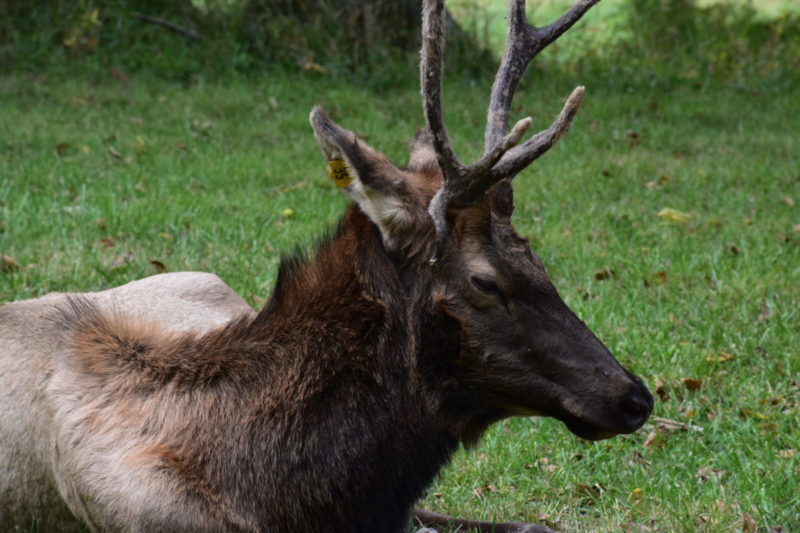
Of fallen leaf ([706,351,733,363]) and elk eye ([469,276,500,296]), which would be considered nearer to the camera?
elk eye ([469,276,500,296])

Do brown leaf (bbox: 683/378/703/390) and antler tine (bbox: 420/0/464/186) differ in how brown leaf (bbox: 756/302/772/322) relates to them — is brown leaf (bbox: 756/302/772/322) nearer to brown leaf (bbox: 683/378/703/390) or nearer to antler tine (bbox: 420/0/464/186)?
brown leaf (bbox: 683/378/703/390)

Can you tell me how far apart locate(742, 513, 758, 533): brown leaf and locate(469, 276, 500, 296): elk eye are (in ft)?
4.94

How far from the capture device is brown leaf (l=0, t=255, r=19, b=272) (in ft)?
21.2

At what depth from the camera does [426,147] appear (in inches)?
159

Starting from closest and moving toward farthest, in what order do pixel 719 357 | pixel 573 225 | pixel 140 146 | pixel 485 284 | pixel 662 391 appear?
1. pixel 485 284
2. pixel 662 391
3. pixel 719 357
4. pixel 573 225
5. pixel 140 146

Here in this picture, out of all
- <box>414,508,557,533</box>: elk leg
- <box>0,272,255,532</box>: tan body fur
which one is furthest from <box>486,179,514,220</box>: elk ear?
<box>414,508,557,533</box>: elk leg

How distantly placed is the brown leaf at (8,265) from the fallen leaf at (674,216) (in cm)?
464

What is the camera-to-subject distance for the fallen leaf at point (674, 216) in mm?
8398

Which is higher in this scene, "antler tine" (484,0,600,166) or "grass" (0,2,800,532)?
"antler tine" (484,0,600,166)

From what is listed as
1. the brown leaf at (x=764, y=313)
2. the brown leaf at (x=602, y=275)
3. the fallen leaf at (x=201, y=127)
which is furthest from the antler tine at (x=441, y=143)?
the fallen leaf at (x=201, y=127)

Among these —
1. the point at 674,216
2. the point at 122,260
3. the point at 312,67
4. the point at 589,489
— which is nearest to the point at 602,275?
the point at 674,216

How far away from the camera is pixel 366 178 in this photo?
340cm

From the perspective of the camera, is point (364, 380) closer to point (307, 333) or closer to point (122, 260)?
point (307, 333)

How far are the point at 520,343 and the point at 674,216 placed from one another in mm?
5252
